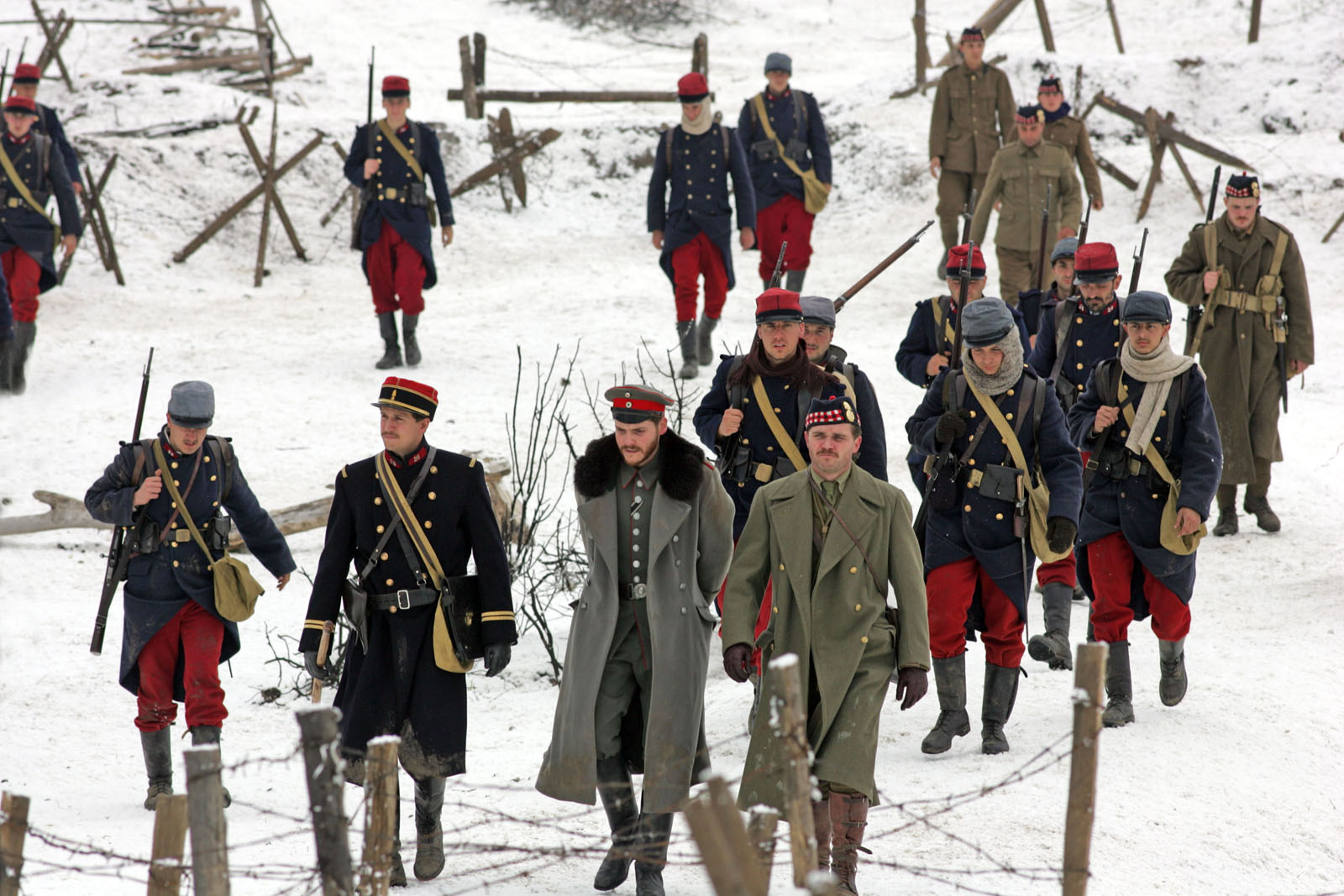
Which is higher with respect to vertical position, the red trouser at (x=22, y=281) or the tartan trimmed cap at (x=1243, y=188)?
the tartan trimmed cap at (x=1243, y=188)

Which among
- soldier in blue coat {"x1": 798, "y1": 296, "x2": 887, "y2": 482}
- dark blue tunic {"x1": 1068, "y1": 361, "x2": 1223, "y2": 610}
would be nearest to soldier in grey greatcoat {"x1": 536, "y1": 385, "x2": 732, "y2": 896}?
soldier in blue coat {"x1": 798, "y1": 296, "x2": 887, "y2": 482}

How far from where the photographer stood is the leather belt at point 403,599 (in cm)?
496

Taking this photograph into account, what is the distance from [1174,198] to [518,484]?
28.6 feet

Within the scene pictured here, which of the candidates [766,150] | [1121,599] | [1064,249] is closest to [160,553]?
[1121,599]

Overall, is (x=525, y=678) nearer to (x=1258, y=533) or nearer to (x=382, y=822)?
(x=382, y=822)

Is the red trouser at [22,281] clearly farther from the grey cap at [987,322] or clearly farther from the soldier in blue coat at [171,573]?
the grey cap at [987,322]

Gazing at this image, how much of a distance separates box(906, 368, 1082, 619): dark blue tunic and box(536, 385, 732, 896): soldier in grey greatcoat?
134cm

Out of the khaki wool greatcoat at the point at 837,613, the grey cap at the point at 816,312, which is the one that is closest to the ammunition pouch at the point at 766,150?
the grey cap at the point at 816,312

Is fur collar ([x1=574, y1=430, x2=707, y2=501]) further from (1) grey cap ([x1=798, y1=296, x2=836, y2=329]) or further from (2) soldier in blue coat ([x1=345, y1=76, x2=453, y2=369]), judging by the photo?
(2) soldier in blue coat ([x1=345, y1=76, x2=453, y2=369])

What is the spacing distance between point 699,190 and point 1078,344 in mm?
3571

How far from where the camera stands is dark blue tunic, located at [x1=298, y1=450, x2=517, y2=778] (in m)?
4.98

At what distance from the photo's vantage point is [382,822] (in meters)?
3.79

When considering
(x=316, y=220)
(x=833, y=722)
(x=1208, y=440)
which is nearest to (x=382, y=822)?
(x=833, y=722)

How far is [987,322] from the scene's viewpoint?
18.9ft
